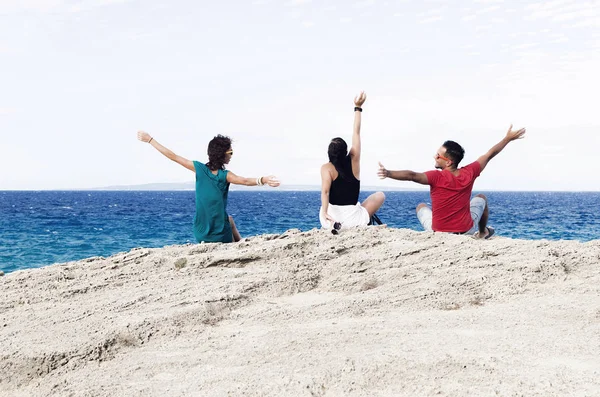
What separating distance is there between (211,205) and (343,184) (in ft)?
6.25

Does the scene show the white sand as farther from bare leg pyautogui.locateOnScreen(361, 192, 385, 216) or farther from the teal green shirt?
bare leg pyautogui.locateOnScreen(361, 192, 385, 216)

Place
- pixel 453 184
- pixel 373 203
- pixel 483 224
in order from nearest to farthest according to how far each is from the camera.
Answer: pixel 453 184
pixel 373 203
pixel 483 224

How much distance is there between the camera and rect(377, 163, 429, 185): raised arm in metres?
7.11

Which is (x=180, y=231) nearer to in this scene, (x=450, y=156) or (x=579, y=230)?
(x=579, y=230)

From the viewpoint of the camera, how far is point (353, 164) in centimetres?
802

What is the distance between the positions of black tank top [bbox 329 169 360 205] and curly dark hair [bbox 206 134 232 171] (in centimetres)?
160

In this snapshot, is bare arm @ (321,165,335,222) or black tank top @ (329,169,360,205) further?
black tank top @ (329,169,360,205)

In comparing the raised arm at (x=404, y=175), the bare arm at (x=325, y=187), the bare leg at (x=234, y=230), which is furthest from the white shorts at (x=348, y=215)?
the bare leg at (x=234, y=230)

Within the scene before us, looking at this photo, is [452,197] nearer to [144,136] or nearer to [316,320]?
[316,320]

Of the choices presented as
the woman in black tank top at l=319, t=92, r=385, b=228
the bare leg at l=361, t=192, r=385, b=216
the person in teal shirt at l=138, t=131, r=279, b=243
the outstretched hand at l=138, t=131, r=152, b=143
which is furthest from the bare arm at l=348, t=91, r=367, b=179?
the outstretched hand at l=138, t=131, r=152, b=143

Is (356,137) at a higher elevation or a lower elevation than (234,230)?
higher

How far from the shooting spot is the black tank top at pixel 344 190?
26.0 ft

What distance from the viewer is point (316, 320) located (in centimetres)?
511

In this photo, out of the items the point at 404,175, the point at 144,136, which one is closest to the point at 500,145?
the point at 404,175
